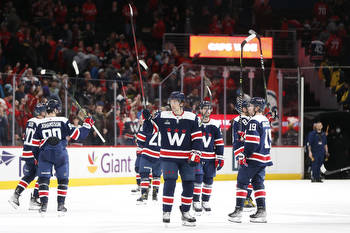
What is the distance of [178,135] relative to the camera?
8.34 meters

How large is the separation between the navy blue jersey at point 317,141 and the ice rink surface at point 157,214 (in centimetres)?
304

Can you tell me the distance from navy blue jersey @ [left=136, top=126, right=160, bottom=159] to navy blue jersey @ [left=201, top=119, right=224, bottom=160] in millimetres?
1652

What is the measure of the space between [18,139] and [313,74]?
382 inches

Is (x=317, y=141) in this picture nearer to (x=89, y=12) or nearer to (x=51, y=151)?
(x=89, y=12)

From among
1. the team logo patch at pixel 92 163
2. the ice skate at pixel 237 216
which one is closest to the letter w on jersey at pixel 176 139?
the ice skate at pixel 237 216

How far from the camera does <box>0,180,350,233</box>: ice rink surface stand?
831 centimetres

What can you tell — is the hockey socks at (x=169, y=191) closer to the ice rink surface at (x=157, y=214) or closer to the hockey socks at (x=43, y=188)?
the ice rink surface at (x=157, y=214)

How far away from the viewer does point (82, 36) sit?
20516mm

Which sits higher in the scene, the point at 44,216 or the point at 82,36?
the point at 82,36

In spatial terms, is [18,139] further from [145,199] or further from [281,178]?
[281,178]

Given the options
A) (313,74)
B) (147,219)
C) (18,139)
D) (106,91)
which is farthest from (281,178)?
(147,219)

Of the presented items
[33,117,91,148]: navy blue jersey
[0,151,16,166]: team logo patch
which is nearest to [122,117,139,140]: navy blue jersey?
[0,151,16,166]: team logo patch

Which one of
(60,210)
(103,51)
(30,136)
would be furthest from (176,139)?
(103,51)

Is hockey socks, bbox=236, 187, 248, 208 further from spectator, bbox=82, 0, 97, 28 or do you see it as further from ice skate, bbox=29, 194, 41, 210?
Answer: spectator, bbox=82, 0, 97, 28
